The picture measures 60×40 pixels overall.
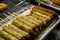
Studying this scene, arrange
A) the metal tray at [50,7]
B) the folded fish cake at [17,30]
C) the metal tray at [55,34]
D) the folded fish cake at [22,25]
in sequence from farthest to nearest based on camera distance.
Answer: the metal tray at [50,7]
the metal tray at [55,34]
the folded fish cake at [22,25]
the folded fish cake at [17,30]

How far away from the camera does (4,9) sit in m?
4.41

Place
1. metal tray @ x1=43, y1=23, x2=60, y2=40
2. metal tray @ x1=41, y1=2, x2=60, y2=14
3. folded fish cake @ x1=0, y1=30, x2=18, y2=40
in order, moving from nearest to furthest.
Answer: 1. folded fish cake @ x1=0, y1=30, x2=18, y2=40
2. metal tray @ x1=43, y1=23, x2=60, y2=40
3. metal tray @ x1=41, y1=2, x2=60, y2=14

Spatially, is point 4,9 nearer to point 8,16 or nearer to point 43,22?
point 8,16

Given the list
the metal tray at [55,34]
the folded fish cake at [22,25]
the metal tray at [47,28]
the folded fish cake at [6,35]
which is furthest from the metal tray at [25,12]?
the folded fish cake at [6,35]

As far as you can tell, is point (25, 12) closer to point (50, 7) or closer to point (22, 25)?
point (50, 7)

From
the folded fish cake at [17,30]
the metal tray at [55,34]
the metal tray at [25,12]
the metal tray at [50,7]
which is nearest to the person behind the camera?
the folded fish cake at [17,30]

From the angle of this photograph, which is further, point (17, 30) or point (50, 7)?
point (50, 7)

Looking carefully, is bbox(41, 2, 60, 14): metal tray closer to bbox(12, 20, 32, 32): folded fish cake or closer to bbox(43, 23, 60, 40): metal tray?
bbox(43, 23, 60, 40): metal tray

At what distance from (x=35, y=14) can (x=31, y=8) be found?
0.56 metres

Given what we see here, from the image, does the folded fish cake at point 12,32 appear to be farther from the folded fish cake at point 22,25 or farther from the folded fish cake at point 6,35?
the folded fish cake at point 22,25

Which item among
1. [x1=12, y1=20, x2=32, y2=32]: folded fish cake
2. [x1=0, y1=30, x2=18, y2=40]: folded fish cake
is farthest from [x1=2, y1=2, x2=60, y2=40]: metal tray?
[x1=0, y1=30, x2=18, y2=40]: folded fish cake

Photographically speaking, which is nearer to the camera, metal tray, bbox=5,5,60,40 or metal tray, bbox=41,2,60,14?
metal tray, bbox=5,5,60,40

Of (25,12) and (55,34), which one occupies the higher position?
(25,12)

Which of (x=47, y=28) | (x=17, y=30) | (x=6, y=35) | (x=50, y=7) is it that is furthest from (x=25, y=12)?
(x=6, y=35)
